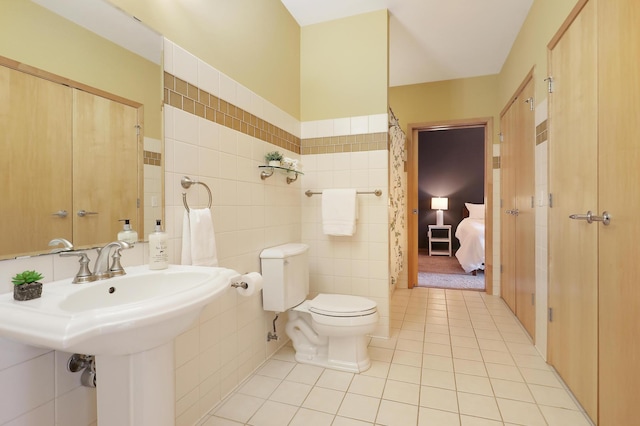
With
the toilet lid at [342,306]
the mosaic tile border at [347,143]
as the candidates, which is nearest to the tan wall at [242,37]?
the mosaic tile border at [347,143]

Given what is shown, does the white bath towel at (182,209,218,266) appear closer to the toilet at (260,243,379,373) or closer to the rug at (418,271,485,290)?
the toilet at (260,243,379,373)

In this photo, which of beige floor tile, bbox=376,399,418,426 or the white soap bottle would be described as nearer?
the white soap bottle

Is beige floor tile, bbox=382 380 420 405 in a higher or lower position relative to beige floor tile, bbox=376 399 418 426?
higher

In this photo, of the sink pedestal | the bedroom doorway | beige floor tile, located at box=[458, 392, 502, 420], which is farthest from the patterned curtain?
the sink pedestal

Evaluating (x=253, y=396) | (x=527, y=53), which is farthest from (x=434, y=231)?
(x=253, y=396)

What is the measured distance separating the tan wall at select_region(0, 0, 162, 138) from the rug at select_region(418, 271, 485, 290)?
3571 mm

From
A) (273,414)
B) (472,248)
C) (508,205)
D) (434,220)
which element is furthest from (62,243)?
(434,220)

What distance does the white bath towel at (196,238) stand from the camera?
4.51 ft

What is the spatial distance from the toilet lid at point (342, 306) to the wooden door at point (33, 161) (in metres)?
1.33

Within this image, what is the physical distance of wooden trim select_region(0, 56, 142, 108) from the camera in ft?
2.75

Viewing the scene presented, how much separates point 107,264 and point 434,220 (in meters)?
6.13

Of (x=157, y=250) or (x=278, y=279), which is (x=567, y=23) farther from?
(x=157, y=250)

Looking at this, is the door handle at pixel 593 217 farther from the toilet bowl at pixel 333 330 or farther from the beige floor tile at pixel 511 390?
the toilet bowl at pixel 333 330

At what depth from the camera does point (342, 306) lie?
1928 mm
